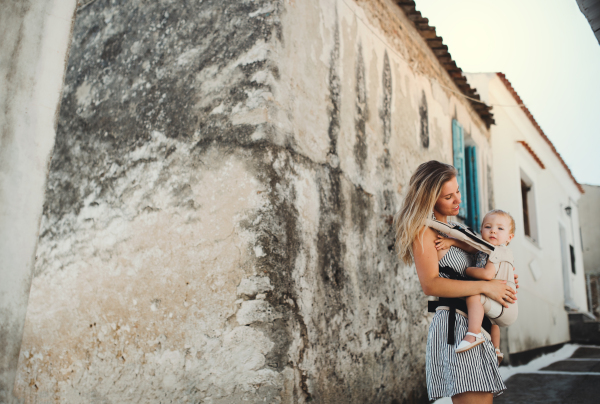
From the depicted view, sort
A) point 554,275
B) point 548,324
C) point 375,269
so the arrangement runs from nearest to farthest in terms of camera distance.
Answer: point 375,269
point 548,324
point 554,275

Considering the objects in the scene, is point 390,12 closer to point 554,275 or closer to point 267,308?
point 267,308

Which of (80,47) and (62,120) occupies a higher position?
(80,47)

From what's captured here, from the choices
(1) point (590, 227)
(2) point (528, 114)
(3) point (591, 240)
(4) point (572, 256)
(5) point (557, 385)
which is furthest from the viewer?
(1) point (590, 227)

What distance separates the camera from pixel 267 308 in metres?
2.30

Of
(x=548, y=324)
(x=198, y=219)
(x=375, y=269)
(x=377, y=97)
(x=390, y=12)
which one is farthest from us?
(x=548, y=324)

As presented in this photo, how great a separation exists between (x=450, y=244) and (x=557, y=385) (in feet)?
13.1

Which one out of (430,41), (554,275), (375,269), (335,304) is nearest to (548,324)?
(554,275)

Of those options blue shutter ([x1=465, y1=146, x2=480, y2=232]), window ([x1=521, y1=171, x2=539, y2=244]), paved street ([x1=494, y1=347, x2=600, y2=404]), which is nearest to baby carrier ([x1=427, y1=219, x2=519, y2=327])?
paved street ([x1=494, y1=347, x2=600, y2=404])

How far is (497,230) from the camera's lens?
2270mm

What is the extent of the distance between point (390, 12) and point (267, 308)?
3.16 meters

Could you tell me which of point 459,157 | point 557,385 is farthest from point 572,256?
point 459,157

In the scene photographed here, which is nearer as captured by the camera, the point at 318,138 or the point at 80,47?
the point at 318,138

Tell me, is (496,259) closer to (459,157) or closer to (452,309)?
(452,309)

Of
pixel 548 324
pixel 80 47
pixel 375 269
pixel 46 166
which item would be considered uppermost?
pixel 80 47
